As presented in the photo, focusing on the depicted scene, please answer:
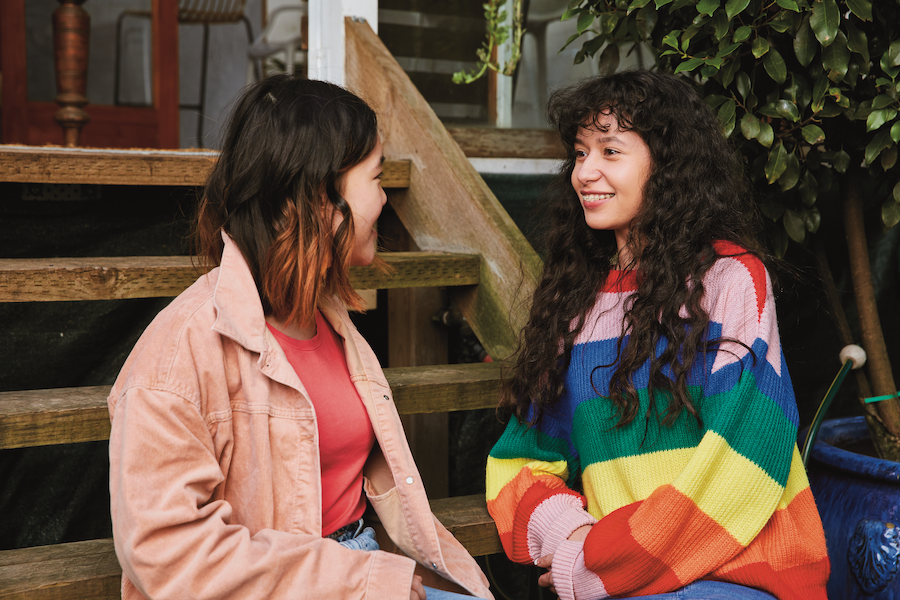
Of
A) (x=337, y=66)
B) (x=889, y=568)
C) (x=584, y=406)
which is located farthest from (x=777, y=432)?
(x=337, y=66)

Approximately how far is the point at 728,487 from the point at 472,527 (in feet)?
1.73

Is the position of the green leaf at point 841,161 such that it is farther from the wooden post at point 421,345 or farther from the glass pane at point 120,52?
the glass pane at point 120,52

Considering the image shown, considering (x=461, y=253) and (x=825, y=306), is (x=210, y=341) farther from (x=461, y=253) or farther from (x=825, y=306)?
(x=825, y=306)

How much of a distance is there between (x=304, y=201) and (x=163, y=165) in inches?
41.1

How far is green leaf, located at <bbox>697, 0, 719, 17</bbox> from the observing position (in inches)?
66.3

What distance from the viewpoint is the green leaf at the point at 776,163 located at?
1.89 m

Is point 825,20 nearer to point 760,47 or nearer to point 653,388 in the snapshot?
point 760,47

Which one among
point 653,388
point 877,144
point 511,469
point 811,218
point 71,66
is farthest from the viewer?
point 71,66

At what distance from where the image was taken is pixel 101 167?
2064mm

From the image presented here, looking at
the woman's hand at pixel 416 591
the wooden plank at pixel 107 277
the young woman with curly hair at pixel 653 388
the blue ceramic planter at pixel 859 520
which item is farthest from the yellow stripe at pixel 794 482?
the wooden plank at pixel 107 277

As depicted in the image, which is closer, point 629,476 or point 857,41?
point 629,476

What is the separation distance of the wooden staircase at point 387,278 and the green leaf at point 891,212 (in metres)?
0.85

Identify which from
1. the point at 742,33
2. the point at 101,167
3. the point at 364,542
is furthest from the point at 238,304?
the point at 742,33

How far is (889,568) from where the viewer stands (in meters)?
1.72
